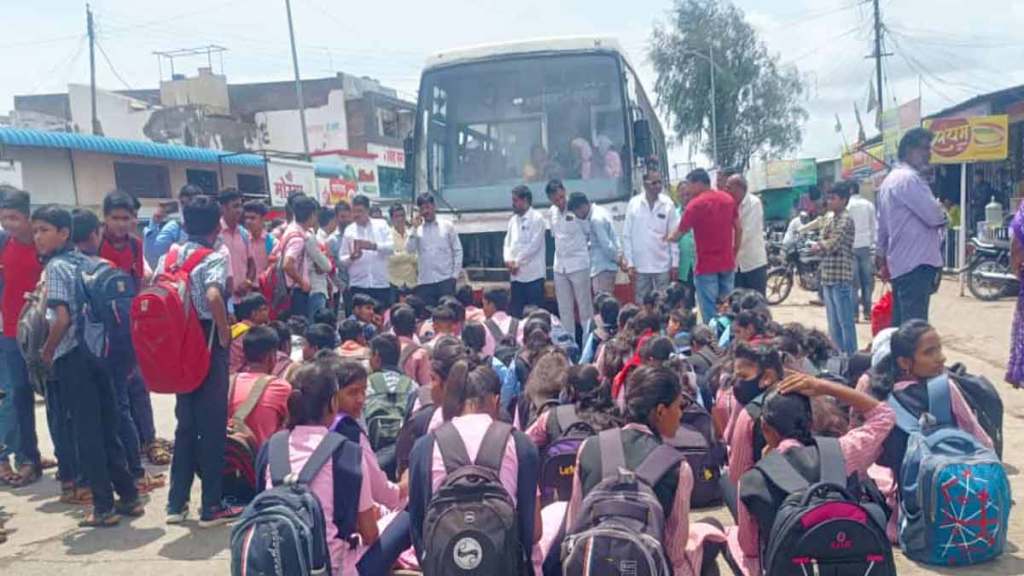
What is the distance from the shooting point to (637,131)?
8.60 m

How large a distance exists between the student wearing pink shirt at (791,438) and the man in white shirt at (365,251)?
19.3ft

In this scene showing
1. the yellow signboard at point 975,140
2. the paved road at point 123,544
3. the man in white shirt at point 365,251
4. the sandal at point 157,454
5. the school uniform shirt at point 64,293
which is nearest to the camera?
the paved road at point 123,544

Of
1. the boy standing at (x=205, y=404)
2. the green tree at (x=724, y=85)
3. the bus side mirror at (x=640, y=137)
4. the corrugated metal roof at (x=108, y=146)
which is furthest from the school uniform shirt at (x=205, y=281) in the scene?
the green tree at (x=724, y=85)

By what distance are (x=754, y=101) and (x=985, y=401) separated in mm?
41279

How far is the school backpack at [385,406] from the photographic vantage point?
465 cm

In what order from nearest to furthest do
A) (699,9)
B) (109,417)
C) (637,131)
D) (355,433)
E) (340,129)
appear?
(355,433)
(109,417)
(637,131)
(340,129)
(699,9)

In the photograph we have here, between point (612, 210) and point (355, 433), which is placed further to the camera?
point (612, 210)

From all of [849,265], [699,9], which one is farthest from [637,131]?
[699,9]

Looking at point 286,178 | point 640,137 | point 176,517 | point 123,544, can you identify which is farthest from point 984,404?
point 286,178

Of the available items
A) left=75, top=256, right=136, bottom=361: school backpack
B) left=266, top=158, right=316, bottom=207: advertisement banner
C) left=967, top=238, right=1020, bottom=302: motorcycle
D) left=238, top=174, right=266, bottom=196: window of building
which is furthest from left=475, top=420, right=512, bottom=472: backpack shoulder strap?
left=238, top=174, right=266, bottom=196: window of building

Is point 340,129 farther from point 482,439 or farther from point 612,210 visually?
point 482,439

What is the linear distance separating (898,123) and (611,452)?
72.1 feet

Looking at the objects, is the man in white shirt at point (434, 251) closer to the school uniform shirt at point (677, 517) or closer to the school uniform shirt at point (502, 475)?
the school uniform shirt at point (502, 475)

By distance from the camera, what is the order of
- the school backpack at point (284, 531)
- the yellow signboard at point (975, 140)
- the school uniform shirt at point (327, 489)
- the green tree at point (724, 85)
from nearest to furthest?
the school backpack at point (284, 531) → the school uniform shirt at point (327, 489) → the yellow signboard at point (975, 140) → the green tree at point (724, 85)
